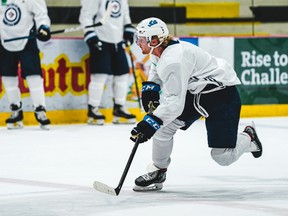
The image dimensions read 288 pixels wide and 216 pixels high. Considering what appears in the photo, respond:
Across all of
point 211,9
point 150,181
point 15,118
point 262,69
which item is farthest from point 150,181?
point 211,9

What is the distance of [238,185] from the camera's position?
467cm

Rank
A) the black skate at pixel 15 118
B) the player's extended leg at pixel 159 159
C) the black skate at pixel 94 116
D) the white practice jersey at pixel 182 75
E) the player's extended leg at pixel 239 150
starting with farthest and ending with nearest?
the black skate at pixel 94 116
the black skate at pixel 15 118
the player's extended leg at pixel 239 150
the player's extended leg at pixel 159 159
the white practice jersey at pixel 182 75

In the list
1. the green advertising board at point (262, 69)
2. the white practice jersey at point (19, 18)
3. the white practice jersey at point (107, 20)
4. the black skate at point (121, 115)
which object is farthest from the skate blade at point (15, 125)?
the green advertising board at point (262, 69)

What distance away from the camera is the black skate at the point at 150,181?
14.7 feet

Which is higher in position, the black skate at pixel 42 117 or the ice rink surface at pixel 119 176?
the ice rink surface at pixel 119 176

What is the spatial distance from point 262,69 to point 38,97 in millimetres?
2286

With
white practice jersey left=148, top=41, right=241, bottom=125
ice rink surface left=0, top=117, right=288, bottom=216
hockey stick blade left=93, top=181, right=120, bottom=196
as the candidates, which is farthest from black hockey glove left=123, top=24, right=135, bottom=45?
hockey stick blade left=93, top=181, right=120, bottom=196

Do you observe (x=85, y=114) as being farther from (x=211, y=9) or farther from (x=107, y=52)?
(x=211, y=9)

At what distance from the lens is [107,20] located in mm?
7844

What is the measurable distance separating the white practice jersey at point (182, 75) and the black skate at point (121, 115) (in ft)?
11.2

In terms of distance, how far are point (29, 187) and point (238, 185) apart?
→ 3.51 ft

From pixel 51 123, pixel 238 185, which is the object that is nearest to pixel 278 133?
pixel 51 123

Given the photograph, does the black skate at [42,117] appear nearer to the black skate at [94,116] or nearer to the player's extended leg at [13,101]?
the player's extended leg at [13,101]

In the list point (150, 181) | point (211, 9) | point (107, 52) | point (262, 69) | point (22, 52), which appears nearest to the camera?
point (150, 181)
